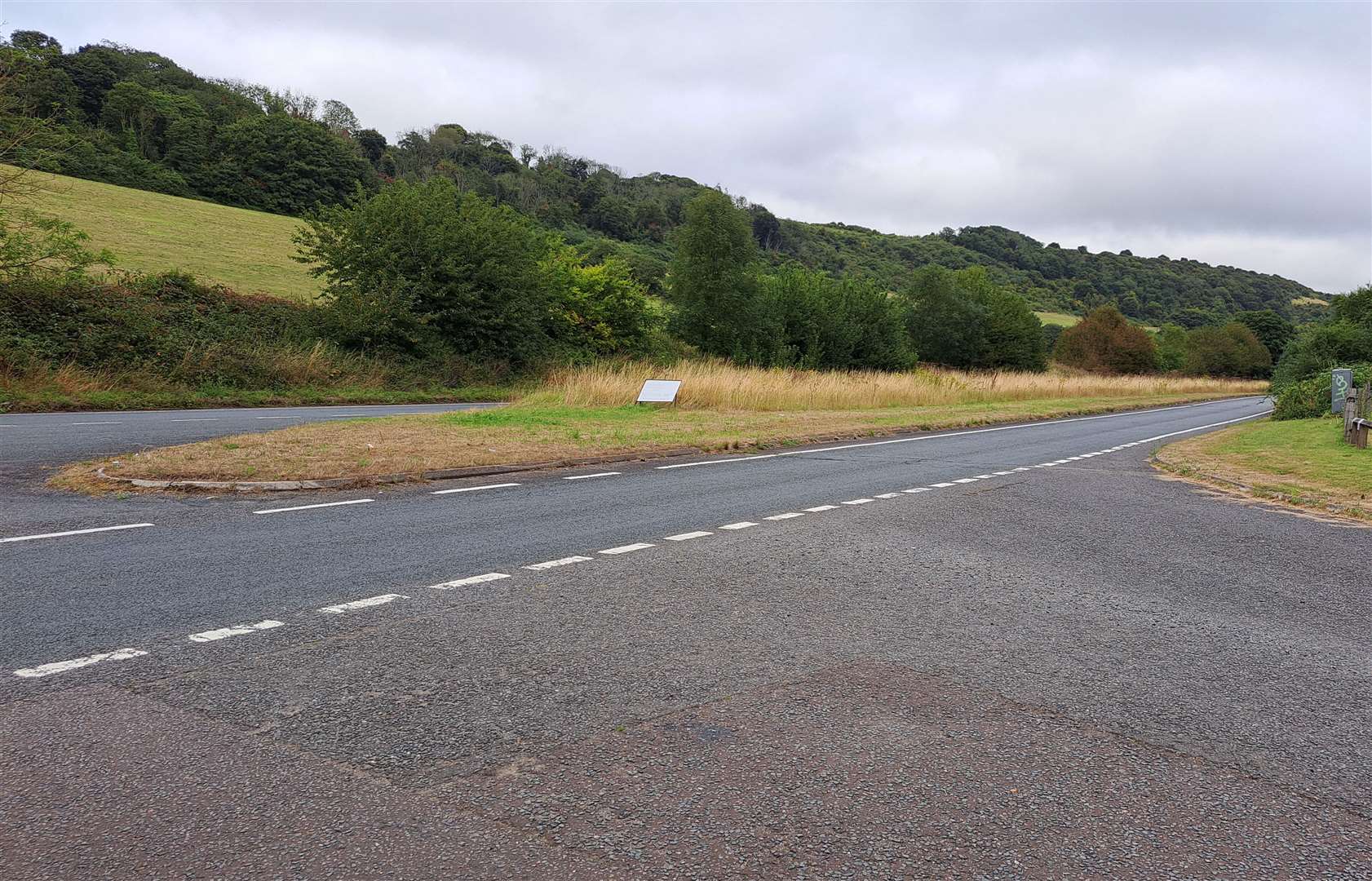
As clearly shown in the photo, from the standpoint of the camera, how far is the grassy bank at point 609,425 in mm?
11375

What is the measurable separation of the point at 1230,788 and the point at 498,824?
262 centimetres

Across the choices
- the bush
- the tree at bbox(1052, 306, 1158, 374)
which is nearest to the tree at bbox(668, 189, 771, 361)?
the bush

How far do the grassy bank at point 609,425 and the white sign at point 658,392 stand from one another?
291mm

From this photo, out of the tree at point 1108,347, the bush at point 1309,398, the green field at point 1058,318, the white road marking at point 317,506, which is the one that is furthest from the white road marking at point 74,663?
the green field at point 1058,318

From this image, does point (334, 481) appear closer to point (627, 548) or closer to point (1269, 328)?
point (627, 548)

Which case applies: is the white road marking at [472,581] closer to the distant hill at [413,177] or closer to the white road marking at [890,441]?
the white road marking at [890,441]

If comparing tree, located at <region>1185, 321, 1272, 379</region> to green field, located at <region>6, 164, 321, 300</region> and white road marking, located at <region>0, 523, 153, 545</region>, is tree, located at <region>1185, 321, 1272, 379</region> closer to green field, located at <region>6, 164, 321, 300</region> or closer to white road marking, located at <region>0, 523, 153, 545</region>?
green field, located at <region>6, 164, 321, 300</region>

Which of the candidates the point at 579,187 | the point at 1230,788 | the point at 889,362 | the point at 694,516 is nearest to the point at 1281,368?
the point at 889,362

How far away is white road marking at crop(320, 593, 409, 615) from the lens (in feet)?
18.0

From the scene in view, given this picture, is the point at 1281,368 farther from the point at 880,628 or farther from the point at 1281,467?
the point at 880,628

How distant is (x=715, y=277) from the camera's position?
47.8 meters

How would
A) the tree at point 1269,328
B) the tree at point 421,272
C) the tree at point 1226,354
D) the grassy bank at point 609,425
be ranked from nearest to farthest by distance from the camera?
the grassy bank at point 609,425
the tree at point 421,272
the tree at point 1226,354
the tree at point 1269,328

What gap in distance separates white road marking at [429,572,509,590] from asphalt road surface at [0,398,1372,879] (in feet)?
0.09

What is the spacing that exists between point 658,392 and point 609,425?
13.6 ft
